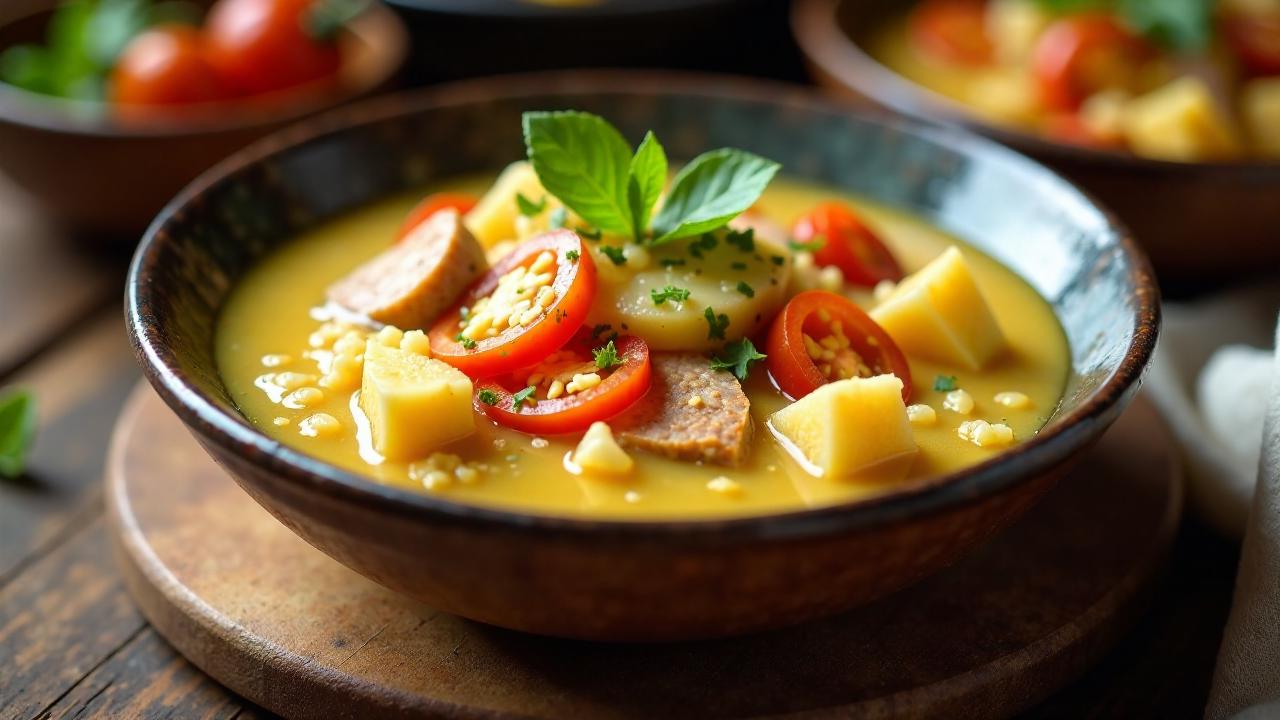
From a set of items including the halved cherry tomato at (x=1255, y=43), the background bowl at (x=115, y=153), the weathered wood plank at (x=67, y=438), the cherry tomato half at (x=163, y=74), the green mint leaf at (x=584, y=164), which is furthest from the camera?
the halved cherry tomato at (x=1255, y=43)

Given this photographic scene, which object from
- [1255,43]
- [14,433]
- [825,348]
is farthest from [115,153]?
[1255,43]

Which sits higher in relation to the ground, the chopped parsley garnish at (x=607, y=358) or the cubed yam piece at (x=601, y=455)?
the chopped parsley garnish at (x=607, y=358)

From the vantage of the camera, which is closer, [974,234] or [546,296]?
[546,296]

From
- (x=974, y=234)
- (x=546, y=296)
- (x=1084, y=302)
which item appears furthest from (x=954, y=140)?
(x=546, y=296)

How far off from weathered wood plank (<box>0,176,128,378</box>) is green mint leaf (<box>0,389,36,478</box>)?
467 millimetres

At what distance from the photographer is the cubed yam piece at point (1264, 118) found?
14.0 feet

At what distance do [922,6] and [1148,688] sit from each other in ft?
12.3

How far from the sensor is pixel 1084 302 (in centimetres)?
286

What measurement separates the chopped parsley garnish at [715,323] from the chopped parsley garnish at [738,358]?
0.05 meters

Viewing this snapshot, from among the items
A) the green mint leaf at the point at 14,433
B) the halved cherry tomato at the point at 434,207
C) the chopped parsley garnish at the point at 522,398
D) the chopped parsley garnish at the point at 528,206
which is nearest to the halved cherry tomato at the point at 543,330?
the chopped parsley garnish at the point at 522,398

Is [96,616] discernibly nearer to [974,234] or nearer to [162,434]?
[162,434]

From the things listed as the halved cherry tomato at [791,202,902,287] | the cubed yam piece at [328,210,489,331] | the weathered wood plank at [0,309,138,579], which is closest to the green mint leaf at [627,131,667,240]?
the cubed yam piece at [328,210,489,331]

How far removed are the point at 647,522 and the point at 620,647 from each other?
59 centimetres

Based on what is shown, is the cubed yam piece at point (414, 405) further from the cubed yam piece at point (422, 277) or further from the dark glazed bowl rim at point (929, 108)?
the dark glazed bowl rim at point (929, 108)
